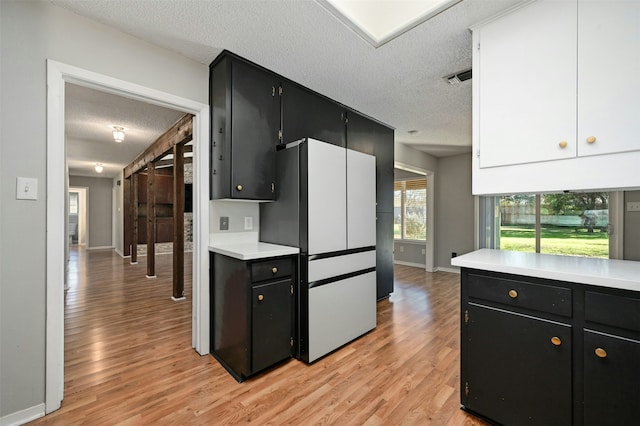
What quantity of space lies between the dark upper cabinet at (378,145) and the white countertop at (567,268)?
7.11 ft

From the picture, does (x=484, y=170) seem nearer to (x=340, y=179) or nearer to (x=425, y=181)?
(x=340, y=179)

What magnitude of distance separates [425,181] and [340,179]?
4410 millimetres

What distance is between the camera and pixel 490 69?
1.76 m

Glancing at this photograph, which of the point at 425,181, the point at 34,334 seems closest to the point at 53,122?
the point at 34,334

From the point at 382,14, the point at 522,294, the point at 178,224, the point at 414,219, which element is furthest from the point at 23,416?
the point at 414,219

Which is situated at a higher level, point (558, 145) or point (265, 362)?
point (558, 145)

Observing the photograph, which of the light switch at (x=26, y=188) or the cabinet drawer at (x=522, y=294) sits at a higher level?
the light switch at (x=26, y=188)

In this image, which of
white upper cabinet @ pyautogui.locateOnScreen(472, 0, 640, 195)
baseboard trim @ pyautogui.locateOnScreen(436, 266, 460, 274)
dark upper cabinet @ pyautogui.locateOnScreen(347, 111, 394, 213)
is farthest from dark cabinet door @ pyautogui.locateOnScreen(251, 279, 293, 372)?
baseboard trim @ pyautogui.locateOnScreen(436, 266, 460, 274)

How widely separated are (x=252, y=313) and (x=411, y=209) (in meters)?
5.36

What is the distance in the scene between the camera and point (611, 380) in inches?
45.8

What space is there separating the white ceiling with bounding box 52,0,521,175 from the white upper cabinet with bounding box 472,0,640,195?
276 mm

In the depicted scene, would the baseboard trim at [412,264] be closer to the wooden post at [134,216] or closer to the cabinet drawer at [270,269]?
the cabinet drawer at [270,269]

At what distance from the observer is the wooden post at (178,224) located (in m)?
3.80

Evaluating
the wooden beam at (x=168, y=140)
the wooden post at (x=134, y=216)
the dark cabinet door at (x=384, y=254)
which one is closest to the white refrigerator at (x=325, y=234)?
the dark cabinet door at (x=384, y=254)
